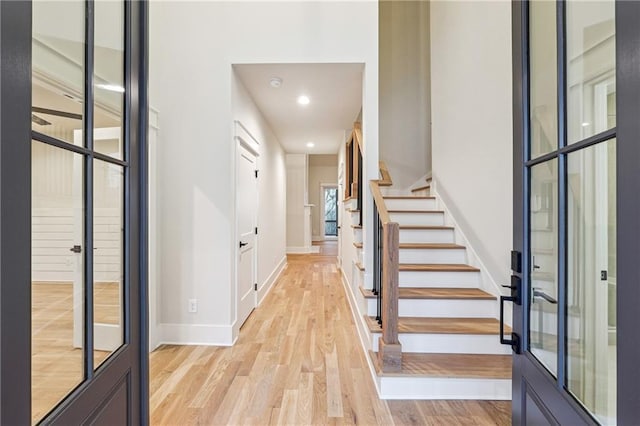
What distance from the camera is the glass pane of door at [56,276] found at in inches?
29.7

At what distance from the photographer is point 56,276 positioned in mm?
885

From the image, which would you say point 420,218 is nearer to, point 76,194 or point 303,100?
point 303,100

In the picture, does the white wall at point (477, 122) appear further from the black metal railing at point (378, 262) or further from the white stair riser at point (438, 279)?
the black metal railing at point (378, 262)

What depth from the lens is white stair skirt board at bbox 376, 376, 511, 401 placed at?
Answer: 6.80ft

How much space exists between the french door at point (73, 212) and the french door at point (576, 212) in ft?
3.90

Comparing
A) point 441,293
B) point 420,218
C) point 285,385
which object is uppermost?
point 420,218

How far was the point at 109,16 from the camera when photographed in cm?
103

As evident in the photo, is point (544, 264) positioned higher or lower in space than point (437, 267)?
higher

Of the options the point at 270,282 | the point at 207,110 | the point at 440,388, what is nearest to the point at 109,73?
the point at 207,110

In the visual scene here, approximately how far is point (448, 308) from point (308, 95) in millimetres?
2707

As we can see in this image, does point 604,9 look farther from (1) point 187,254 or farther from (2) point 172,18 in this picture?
(2) point 172,18

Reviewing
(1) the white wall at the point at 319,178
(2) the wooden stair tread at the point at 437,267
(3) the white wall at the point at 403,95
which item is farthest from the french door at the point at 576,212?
(1) the white wall at the point at 319,178

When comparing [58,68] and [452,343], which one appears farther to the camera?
[452,343]

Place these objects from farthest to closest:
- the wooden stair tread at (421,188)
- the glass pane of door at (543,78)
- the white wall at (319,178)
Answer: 1. the white wall at (319,178)
2. the wooden stair tread at (421,188)
3. the glass pane of door at (543,78)
